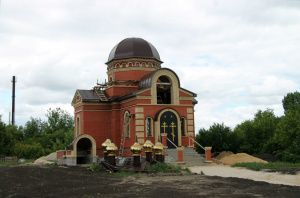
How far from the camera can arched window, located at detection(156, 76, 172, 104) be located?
88.3 ft

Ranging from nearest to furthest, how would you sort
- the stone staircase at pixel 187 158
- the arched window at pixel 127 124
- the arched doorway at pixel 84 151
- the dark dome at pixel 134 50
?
the stone staircase at pixel 187 158 < the arched window at pixel 127 124 < the arched doorway at pixel 84 151 < the dark dome at pixel 134 50

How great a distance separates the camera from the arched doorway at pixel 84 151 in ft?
90.6

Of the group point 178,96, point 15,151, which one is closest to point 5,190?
point 178,96

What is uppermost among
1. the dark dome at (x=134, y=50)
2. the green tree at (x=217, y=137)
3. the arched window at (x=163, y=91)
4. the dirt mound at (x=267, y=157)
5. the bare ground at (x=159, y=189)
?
the dark dome at (x=134, y=50)

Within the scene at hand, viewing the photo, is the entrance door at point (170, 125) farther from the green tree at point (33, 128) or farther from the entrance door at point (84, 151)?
the green tree at point (33, 128)

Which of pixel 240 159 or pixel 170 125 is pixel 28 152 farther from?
pixel 240 159

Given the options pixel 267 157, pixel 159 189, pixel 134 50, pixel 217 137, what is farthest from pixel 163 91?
pixel 159 189

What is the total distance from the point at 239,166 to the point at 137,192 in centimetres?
994

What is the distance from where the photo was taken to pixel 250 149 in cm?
2881

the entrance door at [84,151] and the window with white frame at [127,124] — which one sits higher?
the window with white frame at [127,124]

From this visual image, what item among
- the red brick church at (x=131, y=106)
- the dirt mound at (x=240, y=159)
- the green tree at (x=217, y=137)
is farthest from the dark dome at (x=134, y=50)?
the dirt mound at (x=240, y=159)

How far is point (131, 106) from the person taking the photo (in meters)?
26.5

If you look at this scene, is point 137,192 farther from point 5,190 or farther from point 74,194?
point 5,190

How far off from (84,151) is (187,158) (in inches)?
356
